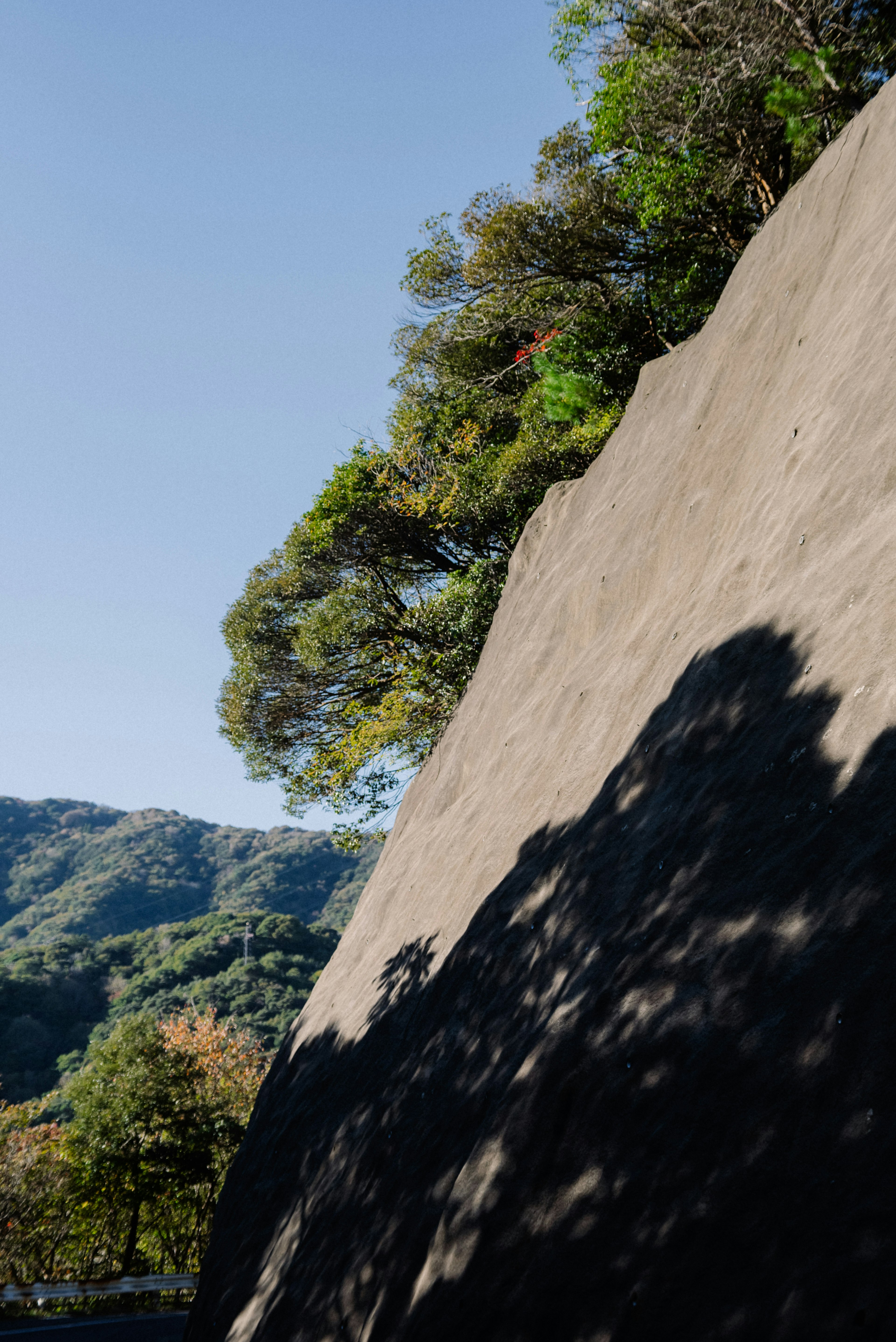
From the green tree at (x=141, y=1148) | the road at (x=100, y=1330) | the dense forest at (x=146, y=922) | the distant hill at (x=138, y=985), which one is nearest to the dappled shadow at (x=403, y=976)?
Answer: the road at (x=100, y=1330)

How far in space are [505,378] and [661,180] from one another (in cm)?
730

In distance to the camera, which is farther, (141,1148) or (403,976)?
(141,1148)

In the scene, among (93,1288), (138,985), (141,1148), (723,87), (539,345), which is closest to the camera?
(723,87)

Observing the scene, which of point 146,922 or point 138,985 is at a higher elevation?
point 146,922

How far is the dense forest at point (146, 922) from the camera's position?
166 ft

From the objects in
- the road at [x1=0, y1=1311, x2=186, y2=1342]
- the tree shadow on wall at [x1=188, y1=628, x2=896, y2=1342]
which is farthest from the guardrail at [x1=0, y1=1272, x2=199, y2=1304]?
the tree shadow on wall at [x1=188, y1=628, x2=896, y2=1342]

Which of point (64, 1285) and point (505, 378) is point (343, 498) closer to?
point (505, 378)

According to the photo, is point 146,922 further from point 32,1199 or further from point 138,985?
point 32,1199

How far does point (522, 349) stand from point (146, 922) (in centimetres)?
9257

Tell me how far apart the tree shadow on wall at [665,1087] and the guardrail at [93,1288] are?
12.5 metres

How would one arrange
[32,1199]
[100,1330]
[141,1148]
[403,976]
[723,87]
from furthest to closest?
1. [141,1148]
2. [32,1199]
3. [100,1330]
4. [723,87]
5. [403,976]

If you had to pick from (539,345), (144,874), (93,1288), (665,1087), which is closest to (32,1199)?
(93,1288)

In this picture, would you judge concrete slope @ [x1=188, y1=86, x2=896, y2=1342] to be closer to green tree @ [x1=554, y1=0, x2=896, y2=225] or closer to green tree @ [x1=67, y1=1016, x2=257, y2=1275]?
green tree @ [x1=554, y1=0, x2=896, y2=225]

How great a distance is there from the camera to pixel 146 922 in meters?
96.0
